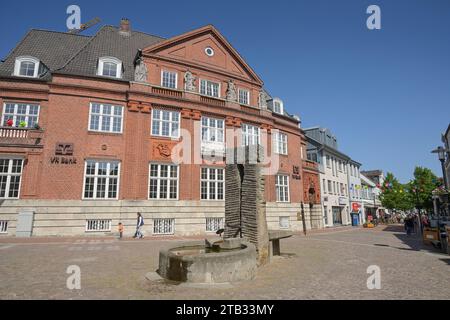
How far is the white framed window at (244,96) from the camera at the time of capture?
89.8 feet

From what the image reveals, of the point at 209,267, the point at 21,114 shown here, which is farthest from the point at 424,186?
the point at 21,114

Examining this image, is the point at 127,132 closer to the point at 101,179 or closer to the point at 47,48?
the point at 101,179

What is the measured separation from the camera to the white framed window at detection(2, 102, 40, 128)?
1920cm

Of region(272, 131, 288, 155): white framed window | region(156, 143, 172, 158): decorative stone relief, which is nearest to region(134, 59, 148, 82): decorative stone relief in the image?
region(156, 143, 172, 158): decorative stone relief

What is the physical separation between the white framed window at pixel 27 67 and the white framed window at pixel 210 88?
12.6 metres

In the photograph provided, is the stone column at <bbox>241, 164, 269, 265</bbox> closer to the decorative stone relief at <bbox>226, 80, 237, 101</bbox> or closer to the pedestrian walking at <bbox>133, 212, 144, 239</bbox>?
the pedestrian walking at <bbox>133, 212, 144, 239</bbox>

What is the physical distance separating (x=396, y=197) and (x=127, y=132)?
57169 millimetres

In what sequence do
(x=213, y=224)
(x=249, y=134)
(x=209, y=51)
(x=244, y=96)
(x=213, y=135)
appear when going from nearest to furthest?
(x=213, y=224) → (x=213, y=135) → (x=209, y=51) → (x=249, y=134) → (x=244, y=96)

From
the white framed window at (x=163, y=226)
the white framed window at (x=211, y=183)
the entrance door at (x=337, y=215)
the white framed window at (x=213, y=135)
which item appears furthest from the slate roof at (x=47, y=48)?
the entrance door at (x=337, y=215)

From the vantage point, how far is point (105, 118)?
20.7m
